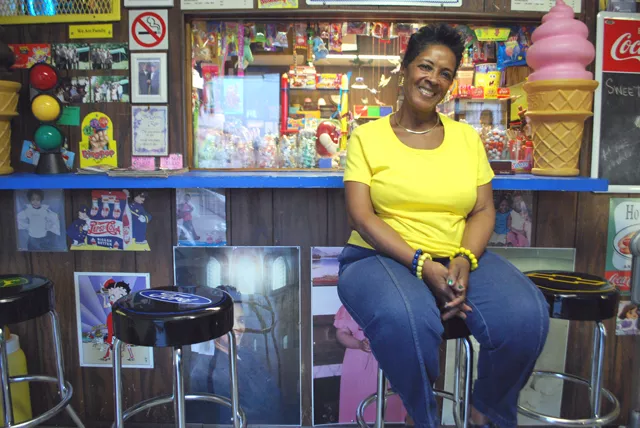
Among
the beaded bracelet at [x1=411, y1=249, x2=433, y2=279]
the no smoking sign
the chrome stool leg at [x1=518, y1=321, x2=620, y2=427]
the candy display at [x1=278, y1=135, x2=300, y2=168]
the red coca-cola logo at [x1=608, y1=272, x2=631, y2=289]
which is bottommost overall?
the chrome stool leg at [x1=518, y1=321, x2=620, y2=427]

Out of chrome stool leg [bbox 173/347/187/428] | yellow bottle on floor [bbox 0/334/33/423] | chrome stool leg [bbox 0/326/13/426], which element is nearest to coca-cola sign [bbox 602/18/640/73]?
chrome stool leg [bbox 173/347/187/428]

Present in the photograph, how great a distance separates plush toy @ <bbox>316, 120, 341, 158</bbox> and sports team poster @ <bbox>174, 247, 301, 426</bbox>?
1.58 feet

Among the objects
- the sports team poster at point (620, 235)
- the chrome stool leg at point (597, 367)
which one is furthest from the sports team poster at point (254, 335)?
the sports team poster at point (620, 235)

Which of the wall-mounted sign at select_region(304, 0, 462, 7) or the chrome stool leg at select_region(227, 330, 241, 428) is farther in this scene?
the wall-mounted sign at select_region(304, 0, 462, 7)

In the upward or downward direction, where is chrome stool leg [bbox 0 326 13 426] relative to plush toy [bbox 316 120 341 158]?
downward

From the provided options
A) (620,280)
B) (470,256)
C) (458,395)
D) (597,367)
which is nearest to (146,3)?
(470,256)

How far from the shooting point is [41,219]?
212 centimetres

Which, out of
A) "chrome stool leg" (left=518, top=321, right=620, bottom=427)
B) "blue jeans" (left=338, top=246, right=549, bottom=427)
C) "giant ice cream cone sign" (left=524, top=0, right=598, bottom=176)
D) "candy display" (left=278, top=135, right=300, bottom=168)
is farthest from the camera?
"candy display" (left=278, top=135, right=300, bottom=168)

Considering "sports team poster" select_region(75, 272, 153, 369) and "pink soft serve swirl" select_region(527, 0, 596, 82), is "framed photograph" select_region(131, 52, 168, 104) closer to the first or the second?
"sports team poster" select_region(75, 272, 153, 369)

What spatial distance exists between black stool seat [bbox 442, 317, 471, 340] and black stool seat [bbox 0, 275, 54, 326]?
1.29 m

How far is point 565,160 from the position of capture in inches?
73.7

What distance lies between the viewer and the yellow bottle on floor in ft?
6.76

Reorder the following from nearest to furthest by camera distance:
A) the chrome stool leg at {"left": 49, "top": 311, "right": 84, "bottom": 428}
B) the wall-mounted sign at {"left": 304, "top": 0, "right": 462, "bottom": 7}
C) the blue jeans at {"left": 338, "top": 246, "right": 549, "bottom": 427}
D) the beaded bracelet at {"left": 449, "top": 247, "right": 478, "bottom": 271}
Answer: the blue jeans at {"left": 338, "top": 246, "right": 549, "bottom": 427}
the beaded bracelet at {"left": 449, "top": 247, "right": 478, "bottom": 271}
the chrome stool leg at {"left": 49, "top": 311, "right": 84, "bottom": 428}
the wall-mounted sign at {"left": 304, "top": 0, "right": 462, "bottom": 7}

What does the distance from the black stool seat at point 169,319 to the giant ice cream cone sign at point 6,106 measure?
1000 mm
